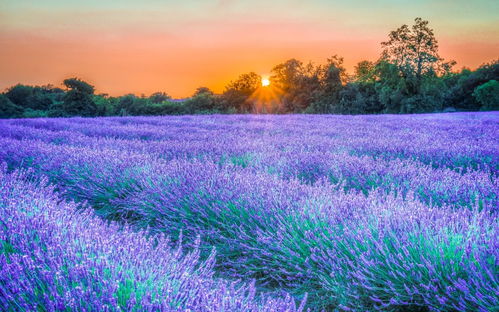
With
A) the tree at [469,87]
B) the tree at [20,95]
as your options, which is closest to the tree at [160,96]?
the tree at [20,95]

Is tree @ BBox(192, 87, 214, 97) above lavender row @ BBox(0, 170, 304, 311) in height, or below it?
above

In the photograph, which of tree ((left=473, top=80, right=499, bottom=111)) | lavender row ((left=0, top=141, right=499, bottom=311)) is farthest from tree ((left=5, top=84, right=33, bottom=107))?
tree ((left=473, top=80, right=499, bottom=111))

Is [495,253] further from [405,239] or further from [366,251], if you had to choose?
[366,251]

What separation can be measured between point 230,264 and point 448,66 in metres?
38.6

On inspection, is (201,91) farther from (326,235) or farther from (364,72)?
(326,235)

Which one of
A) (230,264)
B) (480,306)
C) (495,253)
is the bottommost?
(230,264)

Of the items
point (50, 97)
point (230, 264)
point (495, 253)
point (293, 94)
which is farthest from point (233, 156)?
Answer: point (293, 94)

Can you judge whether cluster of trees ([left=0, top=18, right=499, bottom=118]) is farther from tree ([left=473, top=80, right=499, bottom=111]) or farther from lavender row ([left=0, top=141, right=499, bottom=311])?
lavender row ([left=0, top=141, right=499, bottom=311])

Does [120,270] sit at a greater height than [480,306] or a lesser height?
greater

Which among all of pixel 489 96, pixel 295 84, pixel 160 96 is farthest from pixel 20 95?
pixel 489 96

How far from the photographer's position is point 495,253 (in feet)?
4.59

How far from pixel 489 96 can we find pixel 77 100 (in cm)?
3237

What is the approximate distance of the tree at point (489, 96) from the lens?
99.6 feet

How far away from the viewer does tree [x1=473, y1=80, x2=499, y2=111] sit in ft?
99.6
